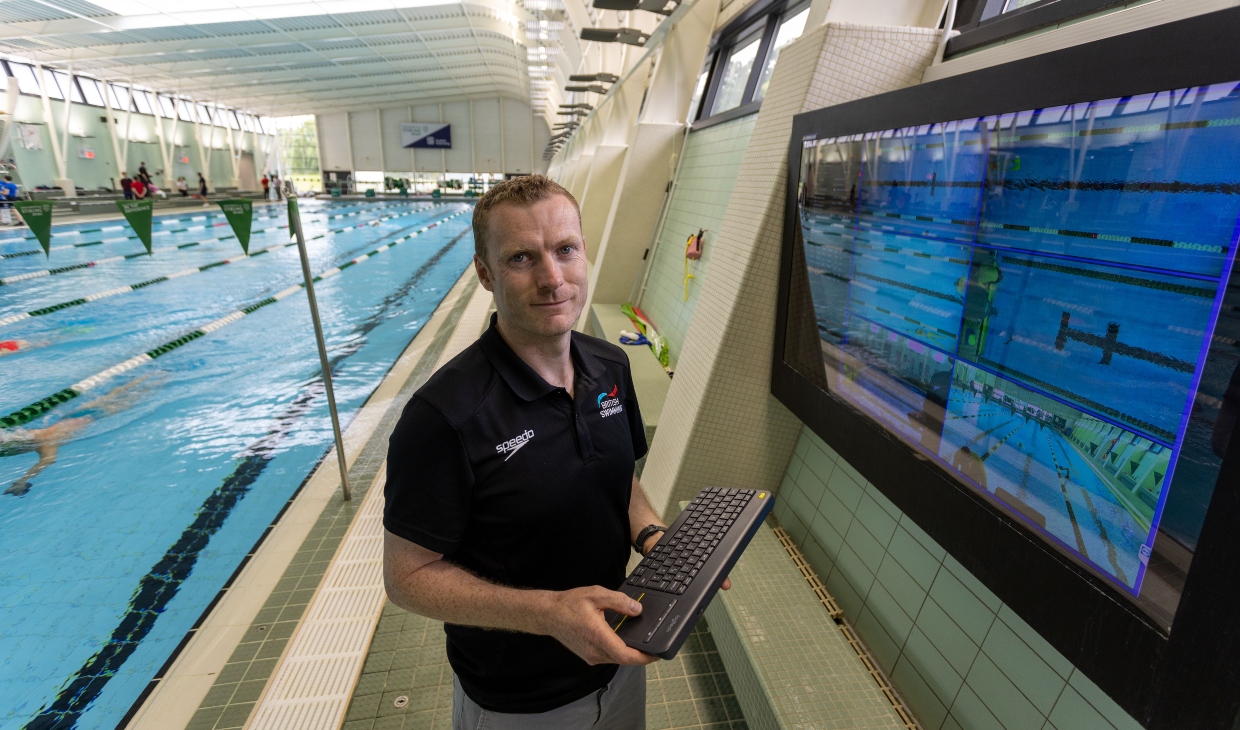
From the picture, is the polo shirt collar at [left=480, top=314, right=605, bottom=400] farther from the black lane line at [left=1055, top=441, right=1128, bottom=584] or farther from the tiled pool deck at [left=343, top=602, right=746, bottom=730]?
the tiled pool deck at [left=343, top=602, right=746, bottom=730]

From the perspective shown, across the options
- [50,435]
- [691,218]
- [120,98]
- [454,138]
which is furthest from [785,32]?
[454,138]

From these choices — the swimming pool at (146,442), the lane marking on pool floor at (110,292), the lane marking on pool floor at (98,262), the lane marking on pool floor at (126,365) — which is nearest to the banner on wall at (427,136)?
the lane marking on pool floor at (98,262)

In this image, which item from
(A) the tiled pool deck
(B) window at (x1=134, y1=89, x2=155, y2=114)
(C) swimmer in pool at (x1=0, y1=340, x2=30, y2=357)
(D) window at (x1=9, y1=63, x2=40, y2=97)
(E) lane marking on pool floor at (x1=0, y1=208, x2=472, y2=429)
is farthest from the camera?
(B) window at (x1=134, y1=89, x2=155, y2=114)

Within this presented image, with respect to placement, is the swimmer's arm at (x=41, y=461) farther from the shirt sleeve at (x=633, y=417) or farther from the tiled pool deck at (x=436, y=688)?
the shirt sleeve at (x=633, y=417)

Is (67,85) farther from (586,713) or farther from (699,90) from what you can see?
(586,713)

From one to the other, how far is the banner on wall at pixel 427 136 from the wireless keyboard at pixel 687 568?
36642mm

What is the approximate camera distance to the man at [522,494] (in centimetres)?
96

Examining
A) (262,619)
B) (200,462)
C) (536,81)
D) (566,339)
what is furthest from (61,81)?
(566,339)

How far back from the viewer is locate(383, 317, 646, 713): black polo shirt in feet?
3.16

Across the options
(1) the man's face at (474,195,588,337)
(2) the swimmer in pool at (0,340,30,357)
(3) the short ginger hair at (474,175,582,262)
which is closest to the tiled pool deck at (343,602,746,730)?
(1) the man's face at (474,195,588,337)

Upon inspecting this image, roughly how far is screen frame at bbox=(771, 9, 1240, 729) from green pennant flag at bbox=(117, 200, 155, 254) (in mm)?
5456

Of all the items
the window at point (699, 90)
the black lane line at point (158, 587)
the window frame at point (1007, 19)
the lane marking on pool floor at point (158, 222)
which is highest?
the window at point (699, 90)

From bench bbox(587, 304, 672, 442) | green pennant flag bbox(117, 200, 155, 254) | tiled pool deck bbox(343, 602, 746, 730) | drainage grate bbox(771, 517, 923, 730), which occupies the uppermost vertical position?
green pennant flag bbox(117, 200, 155, 254)

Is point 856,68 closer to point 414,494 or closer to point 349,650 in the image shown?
point 414,494
